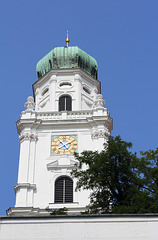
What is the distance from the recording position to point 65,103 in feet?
146

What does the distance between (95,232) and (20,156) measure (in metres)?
20.5

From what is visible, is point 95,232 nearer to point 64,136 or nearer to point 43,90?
point 64,136

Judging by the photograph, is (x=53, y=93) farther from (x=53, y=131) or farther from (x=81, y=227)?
(x=81, y=227)

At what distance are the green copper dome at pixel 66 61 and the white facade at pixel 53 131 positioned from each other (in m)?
0.92

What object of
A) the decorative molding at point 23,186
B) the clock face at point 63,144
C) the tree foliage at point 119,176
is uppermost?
the clock face at point 63,144

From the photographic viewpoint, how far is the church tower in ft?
121

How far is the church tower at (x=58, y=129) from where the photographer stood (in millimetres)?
36875

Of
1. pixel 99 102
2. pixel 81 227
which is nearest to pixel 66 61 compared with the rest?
pixel 99 102

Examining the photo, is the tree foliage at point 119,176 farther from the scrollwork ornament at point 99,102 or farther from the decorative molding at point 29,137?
the scrollwork ornament at point 99,102

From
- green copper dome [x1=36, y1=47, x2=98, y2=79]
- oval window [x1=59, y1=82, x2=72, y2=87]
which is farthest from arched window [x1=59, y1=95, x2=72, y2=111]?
green copper dome [x1=36, y1=47, x2=98, y2=79]

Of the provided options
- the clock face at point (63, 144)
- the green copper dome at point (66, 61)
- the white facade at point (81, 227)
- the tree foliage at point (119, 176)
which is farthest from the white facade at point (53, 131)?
the white facade at point (81, 227)

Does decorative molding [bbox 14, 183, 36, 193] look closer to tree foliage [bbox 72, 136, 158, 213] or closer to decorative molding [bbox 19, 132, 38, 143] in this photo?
decorative molding [bbox 19, 132, 38, 143]

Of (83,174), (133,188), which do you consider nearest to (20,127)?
(83,174)

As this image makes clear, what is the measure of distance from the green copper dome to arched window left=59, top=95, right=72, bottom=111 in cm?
340
